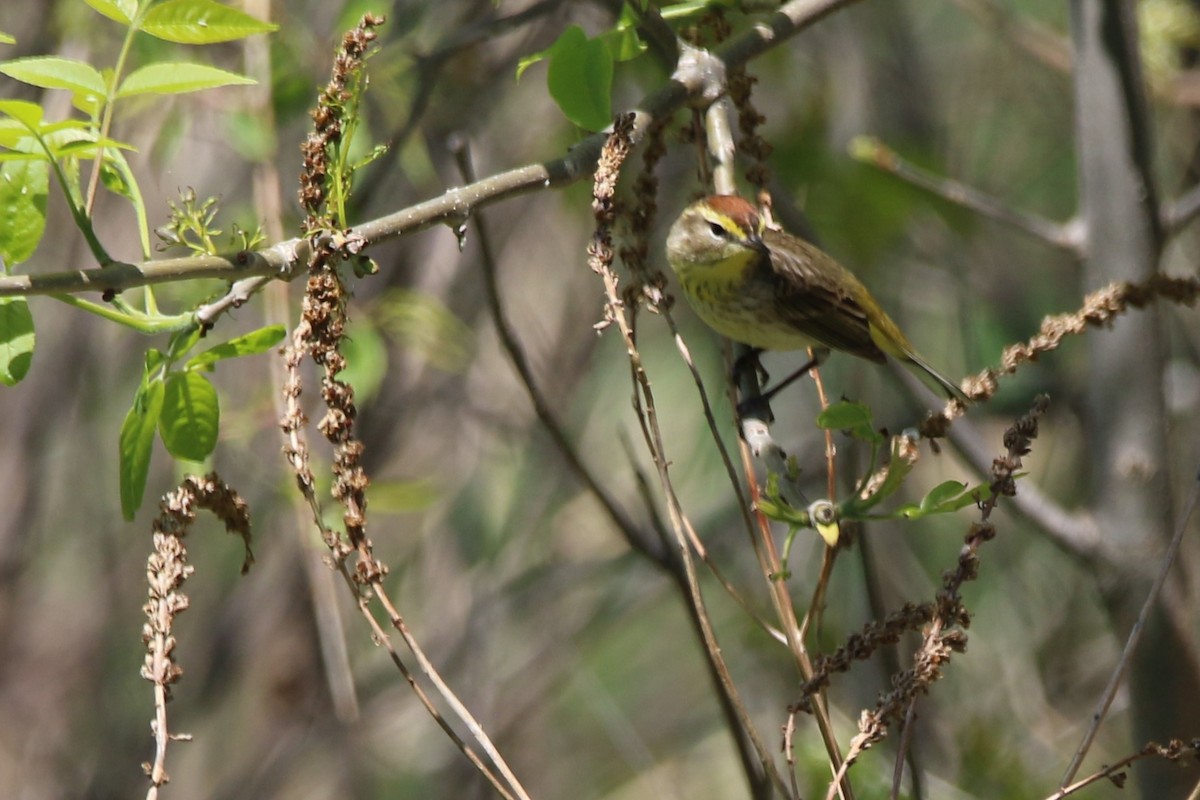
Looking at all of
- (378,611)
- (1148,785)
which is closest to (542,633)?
(378,611)

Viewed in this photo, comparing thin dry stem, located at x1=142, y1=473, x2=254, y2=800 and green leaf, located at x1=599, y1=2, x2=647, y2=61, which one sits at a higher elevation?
green leaf, located at x1=599, y1=2, x2=647, y2=61

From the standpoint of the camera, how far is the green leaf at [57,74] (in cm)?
147

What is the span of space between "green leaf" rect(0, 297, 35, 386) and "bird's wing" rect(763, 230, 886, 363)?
1928mm

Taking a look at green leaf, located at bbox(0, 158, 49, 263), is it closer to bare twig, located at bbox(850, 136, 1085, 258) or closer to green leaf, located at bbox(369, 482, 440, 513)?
green leaf, located at bbox(369, 482, 440, 513)

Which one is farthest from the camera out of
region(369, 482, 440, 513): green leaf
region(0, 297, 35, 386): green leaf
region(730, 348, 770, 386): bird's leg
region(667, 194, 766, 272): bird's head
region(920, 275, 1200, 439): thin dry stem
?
region(369, 482, 440, 513): green leaf

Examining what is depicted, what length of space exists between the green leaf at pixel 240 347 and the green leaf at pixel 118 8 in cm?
43

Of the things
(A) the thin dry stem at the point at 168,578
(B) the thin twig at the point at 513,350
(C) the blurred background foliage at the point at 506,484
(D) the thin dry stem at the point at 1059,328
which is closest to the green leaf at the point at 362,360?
(C) the blurred background foliage at the point at 506,484

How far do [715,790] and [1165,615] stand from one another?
4152 mm

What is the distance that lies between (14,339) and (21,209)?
183 mm

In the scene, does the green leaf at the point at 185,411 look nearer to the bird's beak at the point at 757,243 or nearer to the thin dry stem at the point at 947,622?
the thin dry stem at the point at 947,622

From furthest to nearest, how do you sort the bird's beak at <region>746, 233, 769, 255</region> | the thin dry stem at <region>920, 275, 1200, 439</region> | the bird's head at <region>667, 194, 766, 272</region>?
the bird's beak at <region>746, 233, 769, 255</region> < the bird's head at <region>667, 194, 766, 272</region> < the thin dry stem at <region>920, 275, 1200, 439</region>

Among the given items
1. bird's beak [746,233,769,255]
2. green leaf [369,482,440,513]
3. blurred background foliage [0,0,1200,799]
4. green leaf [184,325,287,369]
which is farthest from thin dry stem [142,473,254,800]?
blurred background foliage [0,0,1200,799]

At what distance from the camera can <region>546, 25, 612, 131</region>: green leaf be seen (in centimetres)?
195

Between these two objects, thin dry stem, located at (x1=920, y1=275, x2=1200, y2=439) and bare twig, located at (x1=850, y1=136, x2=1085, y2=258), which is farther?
bare twig, located at (x1=850, y1=136, x2=1085, y2=258)
